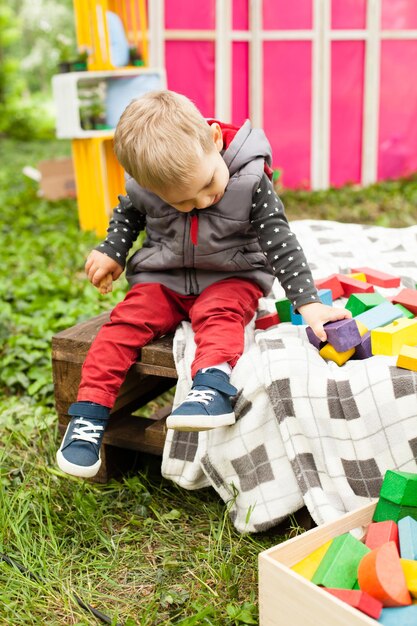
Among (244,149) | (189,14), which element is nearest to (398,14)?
(189,14)

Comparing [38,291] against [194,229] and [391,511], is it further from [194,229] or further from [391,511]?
[391,511]

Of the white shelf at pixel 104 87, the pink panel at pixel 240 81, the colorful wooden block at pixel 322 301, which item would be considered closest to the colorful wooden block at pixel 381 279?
the colorful wooden block at pixel 322 301

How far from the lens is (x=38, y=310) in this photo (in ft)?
11.6

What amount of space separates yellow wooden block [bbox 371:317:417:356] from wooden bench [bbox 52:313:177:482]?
555 millimetres

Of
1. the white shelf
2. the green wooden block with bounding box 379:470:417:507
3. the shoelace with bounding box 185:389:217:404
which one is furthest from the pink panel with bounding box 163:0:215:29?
the green wooden block with bounding box 379:470:417:507

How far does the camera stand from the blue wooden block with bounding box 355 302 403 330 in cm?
214

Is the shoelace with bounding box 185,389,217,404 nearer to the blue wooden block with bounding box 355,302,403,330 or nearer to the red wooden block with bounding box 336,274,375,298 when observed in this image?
the blue wooden block with bounding box 355,302,403,330

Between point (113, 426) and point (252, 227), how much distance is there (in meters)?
0.73

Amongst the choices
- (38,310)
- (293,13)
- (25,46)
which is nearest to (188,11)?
(293,13)

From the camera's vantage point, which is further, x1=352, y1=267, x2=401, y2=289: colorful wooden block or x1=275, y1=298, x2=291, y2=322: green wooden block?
x1=352, y1=267, x2=401, y2=289: colorful wooden block

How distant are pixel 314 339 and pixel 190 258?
17.5 inches

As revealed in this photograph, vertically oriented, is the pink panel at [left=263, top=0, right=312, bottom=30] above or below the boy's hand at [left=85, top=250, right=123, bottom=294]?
above

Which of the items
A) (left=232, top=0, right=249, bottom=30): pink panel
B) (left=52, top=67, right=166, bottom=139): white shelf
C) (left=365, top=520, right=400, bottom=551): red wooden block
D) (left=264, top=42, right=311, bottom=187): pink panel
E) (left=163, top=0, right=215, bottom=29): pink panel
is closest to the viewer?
(left=365, top=520, right=400, bottom=551): red wooden block

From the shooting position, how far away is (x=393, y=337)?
6.37 ft
